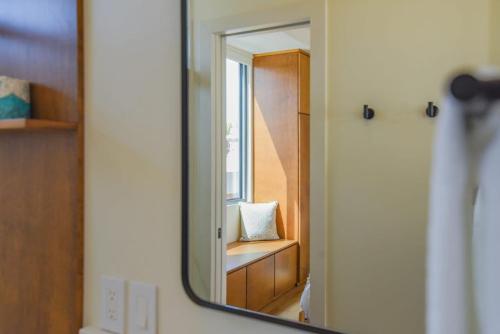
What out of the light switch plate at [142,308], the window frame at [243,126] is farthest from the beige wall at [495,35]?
the light switch plate at [142,308]

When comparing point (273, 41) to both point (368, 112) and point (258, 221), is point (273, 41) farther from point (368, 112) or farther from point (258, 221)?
point (258, 221)

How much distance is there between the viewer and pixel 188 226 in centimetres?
90

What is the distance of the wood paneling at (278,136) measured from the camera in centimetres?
79

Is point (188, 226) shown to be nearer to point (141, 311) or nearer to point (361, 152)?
point (141, 311)

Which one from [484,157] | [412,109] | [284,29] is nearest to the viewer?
[484,157]

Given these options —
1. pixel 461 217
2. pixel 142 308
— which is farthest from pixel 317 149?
pixel 142 308

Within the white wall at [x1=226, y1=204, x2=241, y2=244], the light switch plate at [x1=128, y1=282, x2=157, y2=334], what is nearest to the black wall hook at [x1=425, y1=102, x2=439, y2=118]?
the white wall at [x1=226, y1=204, x2=241, y2=244]

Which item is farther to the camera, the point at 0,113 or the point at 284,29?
the point at 0,113

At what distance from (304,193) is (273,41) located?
31 cm

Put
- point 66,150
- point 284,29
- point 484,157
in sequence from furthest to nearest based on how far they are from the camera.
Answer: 1. point 66,150
2. point 284,29
3. point 484,157

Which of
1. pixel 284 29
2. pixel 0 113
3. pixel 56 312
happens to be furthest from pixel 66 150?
pixel 284 29

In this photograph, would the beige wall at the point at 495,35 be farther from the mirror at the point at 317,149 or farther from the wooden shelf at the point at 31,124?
the wooden shelf at the point at 31,124

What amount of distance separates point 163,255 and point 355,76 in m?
0.57

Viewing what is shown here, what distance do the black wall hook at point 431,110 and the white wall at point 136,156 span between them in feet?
1.69
